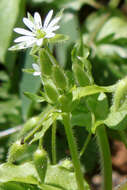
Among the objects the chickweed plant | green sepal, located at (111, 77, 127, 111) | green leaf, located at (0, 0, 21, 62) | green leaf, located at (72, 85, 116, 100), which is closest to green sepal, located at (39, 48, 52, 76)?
the chickweed plant

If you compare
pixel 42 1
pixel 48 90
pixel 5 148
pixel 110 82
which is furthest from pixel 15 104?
pixel 48 90

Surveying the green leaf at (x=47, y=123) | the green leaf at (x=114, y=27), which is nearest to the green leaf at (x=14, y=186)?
the green leaf at (x=47, y=123)

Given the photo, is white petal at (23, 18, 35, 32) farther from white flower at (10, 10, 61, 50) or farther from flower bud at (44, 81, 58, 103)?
flower bud at (44, 81, 58, 103)

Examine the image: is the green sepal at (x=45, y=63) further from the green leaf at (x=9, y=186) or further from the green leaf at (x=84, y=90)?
the green leaf at (x=9, y=186)

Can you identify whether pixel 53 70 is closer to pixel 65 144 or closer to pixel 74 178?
pixel 74 178

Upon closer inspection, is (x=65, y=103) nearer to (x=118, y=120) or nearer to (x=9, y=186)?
(x=118, y=120)

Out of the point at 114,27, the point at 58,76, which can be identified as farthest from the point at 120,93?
the point at 114,27
